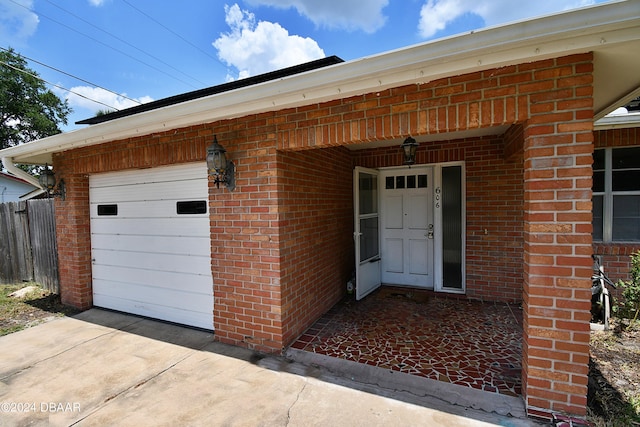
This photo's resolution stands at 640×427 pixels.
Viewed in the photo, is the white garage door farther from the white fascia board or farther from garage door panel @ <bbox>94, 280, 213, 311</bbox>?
the white fascia board

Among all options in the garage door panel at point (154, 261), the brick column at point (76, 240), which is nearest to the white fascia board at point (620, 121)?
the garage door panel at point (154, 261)

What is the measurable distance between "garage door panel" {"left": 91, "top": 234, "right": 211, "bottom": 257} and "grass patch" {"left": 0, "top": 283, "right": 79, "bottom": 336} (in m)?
1.22

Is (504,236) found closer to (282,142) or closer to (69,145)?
(282,142)

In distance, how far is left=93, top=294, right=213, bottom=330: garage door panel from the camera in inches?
148

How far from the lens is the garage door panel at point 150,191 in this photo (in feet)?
12.0

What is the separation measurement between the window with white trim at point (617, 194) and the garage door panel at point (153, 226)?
585cm

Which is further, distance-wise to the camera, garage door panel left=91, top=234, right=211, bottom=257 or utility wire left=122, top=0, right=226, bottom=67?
utility wire left=122, top=0, right=226, bottom=67

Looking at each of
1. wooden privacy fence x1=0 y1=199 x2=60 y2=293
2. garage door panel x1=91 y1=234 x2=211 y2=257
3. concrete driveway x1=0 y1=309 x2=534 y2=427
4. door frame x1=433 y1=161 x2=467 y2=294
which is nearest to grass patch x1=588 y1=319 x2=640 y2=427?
concrete driveway x1=0 y1=309 x2=534 y2=427

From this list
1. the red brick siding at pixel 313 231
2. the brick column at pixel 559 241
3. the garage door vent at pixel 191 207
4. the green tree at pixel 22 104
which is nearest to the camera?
the brick column at pixel 559 241

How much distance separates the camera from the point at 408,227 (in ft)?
16.9

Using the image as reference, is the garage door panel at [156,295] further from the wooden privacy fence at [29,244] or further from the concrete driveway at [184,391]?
the wooden privacy fence at [29,244]

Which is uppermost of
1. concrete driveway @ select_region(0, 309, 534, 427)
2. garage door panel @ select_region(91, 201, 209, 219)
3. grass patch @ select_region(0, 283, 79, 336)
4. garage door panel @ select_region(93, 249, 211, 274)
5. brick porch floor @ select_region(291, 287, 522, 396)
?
garage door panel @ select_region(91, 201, 209, 219)

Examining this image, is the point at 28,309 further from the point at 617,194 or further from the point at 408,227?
the point at 617,194

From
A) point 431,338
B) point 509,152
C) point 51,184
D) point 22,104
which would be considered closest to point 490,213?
point 509,152
